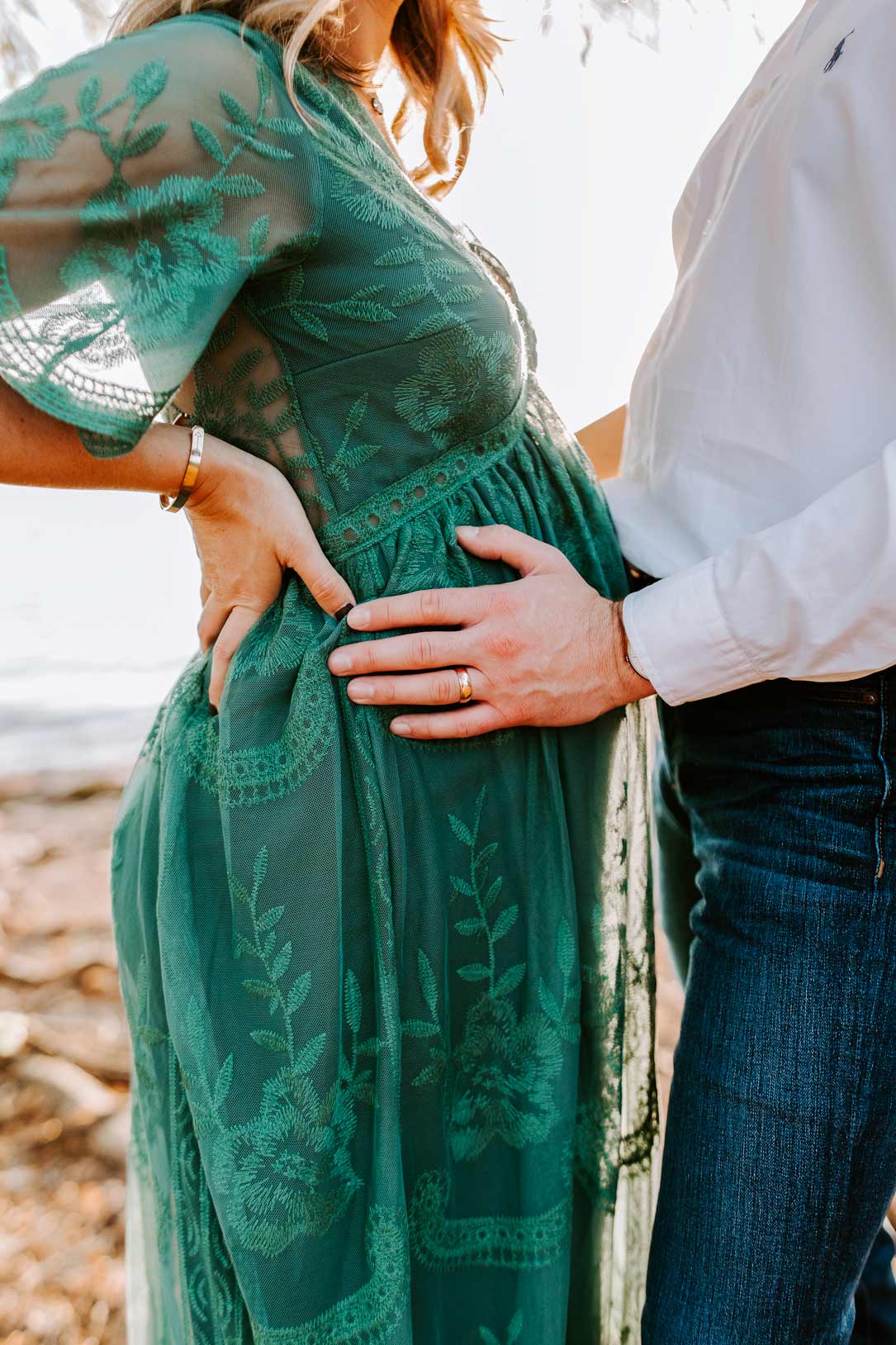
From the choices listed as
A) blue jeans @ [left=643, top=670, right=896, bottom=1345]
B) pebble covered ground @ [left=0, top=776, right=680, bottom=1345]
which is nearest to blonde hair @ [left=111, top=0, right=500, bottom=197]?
blue jeans @ [left=643, top=670, right=896, bottom=1345]

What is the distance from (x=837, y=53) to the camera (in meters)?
0.84

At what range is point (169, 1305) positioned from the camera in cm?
102

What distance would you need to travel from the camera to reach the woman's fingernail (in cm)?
85

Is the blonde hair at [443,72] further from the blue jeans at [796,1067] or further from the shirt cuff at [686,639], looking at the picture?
the blue jeans at [796,1067]

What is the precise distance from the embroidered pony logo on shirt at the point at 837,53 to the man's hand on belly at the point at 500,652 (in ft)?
1.74

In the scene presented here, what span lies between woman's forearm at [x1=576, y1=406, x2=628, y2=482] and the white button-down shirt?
18.3 inches

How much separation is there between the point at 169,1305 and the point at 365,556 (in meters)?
0.91

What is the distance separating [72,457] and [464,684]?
16.4 inches

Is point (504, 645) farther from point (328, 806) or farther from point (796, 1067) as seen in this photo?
point (796, 1067)

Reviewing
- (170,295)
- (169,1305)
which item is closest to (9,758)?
(169,1305)

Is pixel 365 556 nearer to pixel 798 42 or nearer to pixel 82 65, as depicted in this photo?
pixel 82 65

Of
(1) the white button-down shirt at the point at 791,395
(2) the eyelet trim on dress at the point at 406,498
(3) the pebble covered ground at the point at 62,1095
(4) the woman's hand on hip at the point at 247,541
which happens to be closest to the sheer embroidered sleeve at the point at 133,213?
(4) the woman's hand on hip at the point at 247,541

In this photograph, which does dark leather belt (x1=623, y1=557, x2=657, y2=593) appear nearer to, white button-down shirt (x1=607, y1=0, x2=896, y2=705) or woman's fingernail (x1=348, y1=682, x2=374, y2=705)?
white button-down shirt (x1=607, y1=0, x2=896, y2=705)

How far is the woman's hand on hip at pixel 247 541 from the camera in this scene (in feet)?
2.75
